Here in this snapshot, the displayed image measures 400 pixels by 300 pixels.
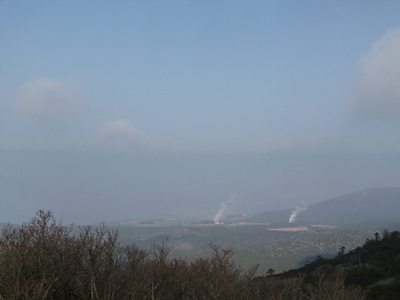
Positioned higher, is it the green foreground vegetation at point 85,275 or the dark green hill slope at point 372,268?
the green foreground vegetation at point 85,275

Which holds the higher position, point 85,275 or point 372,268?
point 85,275

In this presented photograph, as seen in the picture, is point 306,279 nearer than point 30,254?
No

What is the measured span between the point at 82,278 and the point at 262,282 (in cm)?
3953

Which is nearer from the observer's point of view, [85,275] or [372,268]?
[85,275]

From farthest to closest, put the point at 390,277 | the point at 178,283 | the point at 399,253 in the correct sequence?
the point at 399,253, the point at 390,277, the point at 178,283

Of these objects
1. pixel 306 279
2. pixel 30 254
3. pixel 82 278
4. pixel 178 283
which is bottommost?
pixel 306 279

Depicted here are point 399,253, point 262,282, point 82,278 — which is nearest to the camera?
point 82,278

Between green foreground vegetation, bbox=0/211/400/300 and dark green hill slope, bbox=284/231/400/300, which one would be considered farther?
dark green hill slope, bbox=284/231/400/300

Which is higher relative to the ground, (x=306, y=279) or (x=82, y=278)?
(x=82, y=278)

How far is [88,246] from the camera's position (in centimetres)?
4000

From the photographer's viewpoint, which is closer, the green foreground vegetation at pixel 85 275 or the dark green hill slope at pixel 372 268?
the green foreground vegetation at pixel 85 275

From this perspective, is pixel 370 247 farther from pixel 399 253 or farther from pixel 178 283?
pixel 178 283

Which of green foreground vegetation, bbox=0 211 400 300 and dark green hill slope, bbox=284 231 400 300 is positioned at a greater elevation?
green foreground vegetation, bbox=0 211 400 300

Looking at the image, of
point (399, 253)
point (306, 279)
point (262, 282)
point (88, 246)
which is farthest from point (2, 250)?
point (399, 253)
